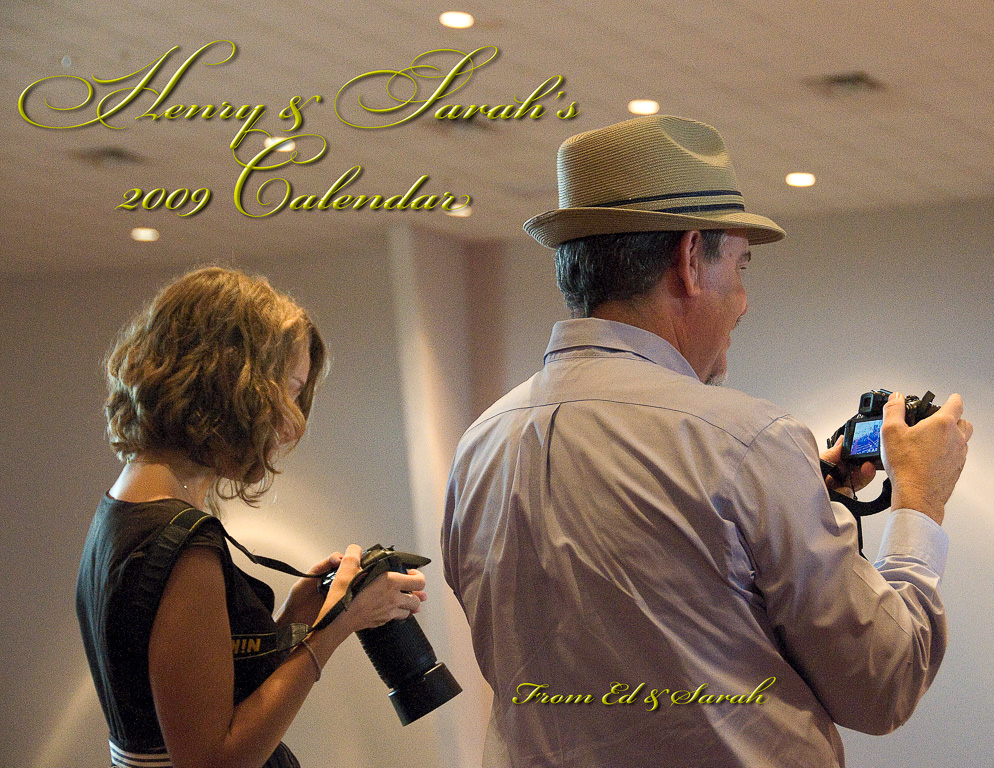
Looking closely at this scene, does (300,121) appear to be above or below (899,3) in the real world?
above

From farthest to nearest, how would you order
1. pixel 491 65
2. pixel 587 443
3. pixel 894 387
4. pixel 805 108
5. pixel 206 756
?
pixel 894 387 → pixel 805 108 → pixel 491 65 → pixel 206 756 → pixel 587 443

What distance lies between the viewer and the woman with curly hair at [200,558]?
1064 millimetres

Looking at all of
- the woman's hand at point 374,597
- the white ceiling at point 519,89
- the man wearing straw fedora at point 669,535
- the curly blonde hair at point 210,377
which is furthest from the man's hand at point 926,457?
the white ceiling at point 519,89

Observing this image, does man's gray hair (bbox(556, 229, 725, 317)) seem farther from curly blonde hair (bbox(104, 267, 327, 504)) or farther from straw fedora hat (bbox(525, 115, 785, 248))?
curly blonde hair (bbox(104, 267, 327, 504))

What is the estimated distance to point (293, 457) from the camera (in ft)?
15.6

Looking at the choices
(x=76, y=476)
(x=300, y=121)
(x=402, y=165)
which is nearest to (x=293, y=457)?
(x=76, y=476)

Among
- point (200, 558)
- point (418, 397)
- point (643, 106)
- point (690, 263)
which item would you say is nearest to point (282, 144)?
point (643, 106)

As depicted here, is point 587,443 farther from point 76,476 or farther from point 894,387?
point 76,476

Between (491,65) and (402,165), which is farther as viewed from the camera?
(402,165)

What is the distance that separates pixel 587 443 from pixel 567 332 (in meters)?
0.14

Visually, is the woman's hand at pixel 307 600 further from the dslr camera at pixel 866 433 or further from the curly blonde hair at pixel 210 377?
the dslr camera at pixel 866 433

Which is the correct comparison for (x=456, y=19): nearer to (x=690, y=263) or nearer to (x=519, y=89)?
(x=519, y=89)

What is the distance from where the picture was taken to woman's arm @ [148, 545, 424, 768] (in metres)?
1.05

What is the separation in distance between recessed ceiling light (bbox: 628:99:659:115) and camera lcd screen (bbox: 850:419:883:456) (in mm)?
1854
